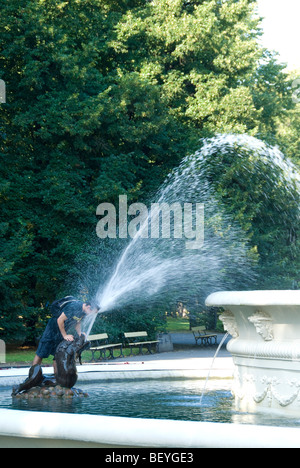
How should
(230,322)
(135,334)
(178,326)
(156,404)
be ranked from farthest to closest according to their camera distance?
(178,326), (135,334), (156,404), (230,322)

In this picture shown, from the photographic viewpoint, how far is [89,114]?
73.5 feet

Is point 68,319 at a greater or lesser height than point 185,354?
greater

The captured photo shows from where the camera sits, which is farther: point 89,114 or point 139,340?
point 139,340

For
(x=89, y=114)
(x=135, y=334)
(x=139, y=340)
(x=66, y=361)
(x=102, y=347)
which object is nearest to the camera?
(x=66, y=361)

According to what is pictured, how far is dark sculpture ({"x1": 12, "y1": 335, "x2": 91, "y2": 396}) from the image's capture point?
8859mm

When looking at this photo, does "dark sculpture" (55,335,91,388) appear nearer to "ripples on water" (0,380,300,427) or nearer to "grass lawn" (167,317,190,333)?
"ripples on water" (0,380,300,427)

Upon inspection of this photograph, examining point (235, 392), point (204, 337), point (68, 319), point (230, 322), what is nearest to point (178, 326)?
point (204, 337)

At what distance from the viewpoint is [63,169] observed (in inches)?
907

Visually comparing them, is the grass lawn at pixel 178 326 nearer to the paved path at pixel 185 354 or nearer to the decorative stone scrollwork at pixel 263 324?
the paved path at pixel 185 354

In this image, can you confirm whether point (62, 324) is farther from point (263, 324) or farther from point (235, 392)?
point (263, 324)

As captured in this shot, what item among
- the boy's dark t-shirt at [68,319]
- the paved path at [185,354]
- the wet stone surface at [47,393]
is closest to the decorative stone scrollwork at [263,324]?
the boy's dark t-shirt at [68,319]

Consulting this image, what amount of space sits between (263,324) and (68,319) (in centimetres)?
278
